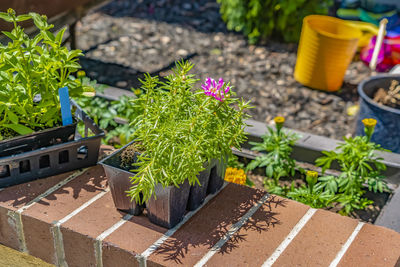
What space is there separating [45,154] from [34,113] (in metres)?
0.14

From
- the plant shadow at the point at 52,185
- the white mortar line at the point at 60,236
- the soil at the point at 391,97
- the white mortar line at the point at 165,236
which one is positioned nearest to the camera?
the white mortar line at the point at 165,236

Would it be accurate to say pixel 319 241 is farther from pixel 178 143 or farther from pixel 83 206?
pixel 83 206

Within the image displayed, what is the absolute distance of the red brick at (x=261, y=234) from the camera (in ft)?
4.44

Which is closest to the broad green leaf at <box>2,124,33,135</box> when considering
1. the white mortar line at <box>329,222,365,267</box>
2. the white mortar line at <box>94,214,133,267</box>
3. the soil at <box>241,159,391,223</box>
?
the white mortar line at <box>94,214,133,267</box>

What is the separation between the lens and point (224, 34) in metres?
5.03

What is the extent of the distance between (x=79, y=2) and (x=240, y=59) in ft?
5.19

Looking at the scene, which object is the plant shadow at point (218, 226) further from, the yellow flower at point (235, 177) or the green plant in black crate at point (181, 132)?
the yellow flower at point (235, 177)

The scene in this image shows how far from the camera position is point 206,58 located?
4.49m

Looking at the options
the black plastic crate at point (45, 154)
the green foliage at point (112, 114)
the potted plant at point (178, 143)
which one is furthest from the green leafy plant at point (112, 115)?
the potted plant at point (178, 143)

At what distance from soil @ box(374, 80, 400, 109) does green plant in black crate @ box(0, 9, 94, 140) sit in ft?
6.95

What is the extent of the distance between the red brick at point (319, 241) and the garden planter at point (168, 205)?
0.31m

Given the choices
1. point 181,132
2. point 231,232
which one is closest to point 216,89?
point 181,132

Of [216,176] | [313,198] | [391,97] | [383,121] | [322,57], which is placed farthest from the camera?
[322,57]

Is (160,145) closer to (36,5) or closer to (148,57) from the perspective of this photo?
(36,5)
